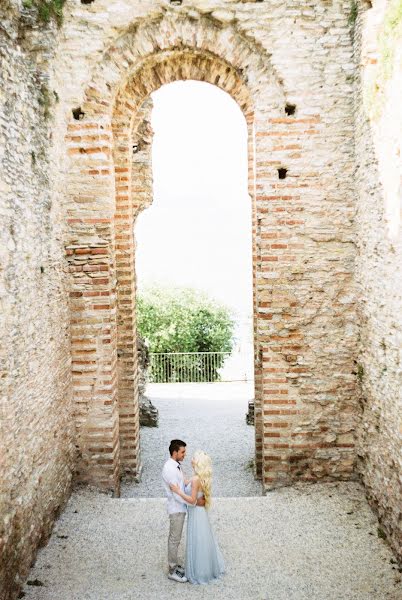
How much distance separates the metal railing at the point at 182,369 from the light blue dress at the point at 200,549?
13.5 m

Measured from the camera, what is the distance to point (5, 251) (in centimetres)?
430

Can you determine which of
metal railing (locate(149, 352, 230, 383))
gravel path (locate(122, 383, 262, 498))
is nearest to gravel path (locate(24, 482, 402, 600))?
gravel path (locate(122, 383, 262, 498))

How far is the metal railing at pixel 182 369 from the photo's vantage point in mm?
18375

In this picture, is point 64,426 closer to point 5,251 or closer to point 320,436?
point 5,251

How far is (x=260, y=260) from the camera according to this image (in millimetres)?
6277

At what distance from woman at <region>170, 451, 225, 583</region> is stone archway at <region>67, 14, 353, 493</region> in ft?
5.86

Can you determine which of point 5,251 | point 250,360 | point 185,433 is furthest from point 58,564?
point 250,360

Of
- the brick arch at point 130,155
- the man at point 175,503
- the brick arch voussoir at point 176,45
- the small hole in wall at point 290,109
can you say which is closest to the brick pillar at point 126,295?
the brick arch at point 130,155

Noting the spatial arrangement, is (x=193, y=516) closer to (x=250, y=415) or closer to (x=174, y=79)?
(x=174, y=79)

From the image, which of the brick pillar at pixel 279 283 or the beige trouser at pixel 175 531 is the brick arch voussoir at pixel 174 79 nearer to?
the brick pillar at pixel 279 283

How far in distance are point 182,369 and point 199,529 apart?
14.1m

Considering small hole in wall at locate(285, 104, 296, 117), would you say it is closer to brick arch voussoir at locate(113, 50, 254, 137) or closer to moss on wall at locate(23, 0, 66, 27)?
brick arch voussoir at locate(113, 50, 254, 137)

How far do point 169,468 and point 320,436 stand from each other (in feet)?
7.67

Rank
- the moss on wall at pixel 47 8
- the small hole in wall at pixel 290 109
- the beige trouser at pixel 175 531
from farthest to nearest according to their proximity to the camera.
Result: the small hole in wall at pixel 290 109 < the moss on wall at pixel 47 8 < the beige trouser at pixel 175 531
